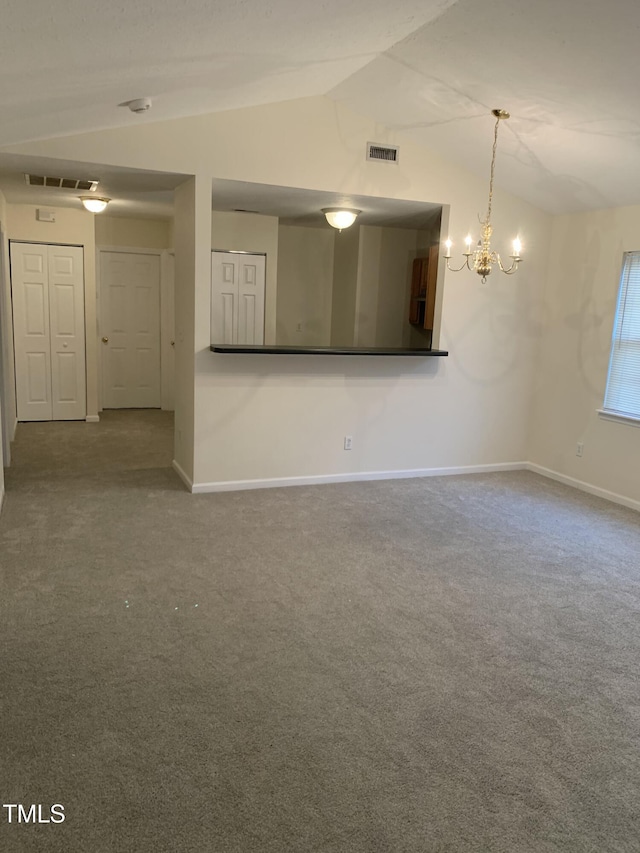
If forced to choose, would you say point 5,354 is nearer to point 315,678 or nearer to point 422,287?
point 422,287

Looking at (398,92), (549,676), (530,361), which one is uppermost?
(398,92)

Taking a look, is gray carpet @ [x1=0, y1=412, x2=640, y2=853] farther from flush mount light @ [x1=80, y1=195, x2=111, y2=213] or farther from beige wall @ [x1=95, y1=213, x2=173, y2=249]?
beige wall @ [x1=95, y1=213, x2=173, y2=249]

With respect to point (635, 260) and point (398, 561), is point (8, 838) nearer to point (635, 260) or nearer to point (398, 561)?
point (398, 561)

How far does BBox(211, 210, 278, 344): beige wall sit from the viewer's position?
646 centimetres

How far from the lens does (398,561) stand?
3.67 meters

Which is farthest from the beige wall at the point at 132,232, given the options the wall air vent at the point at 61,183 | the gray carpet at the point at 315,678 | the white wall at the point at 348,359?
the gray carpet at the point at 315,678

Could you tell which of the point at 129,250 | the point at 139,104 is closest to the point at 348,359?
the point at 139,104

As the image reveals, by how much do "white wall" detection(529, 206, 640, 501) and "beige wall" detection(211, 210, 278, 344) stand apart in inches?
110

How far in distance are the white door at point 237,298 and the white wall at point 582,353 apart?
9.55 feet

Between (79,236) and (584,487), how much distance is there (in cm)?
577

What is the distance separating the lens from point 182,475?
16.7 ft

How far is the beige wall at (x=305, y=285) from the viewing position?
24.3 feet

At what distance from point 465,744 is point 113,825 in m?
1.14

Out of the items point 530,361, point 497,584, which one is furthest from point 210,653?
point 530,361
